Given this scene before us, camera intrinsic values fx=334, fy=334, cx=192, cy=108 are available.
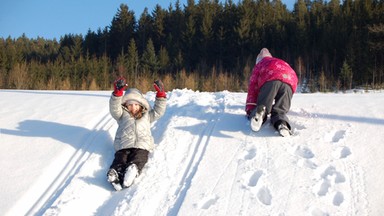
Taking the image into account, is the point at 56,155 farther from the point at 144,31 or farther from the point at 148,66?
the point at 144,31

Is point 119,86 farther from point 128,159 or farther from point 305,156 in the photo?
point 305,156

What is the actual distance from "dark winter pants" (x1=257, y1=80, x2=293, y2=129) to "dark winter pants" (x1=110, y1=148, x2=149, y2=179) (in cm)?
163

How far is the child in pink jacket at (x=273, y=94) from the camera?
4102 mm

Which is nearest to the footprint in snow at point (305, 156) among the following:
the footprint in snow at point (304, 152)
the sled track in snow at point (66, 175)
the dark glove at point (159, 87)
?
the footprint in snow at point (304, 152)

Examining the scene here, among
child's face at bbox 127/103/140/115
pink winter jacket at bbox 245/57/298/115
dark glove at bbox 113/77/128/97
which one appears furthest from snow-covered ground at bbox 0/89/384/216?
dark glove at bbox 113/77/128/97

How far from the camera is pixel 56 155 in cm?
426

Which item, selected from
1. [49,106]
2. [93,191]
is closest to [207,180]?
[93,191]

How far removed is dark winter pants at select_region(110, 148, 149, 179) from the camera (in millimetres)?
3738

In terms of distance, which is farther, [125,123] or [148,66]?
[148,66]

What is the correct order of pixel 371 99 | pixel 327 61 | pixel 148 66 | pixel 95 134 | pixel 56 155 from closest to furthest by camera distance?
1. pixel 56 155
2. pixel 95 134
3. pixel 371 99
4. pixel 327 61
5. pixel 148 66

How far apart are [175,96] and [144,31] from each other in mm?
34162

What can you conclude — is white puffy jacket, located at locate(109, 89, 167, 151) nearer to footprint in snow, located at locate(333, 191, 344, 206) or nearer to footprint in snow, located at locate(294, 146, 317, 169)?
footprint in snow, located at locate(294, 146, 317, 169)

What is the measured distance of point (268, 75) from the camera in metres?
4.45

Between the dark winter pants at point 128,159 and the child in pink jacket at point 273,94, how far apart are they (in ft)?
4.58
